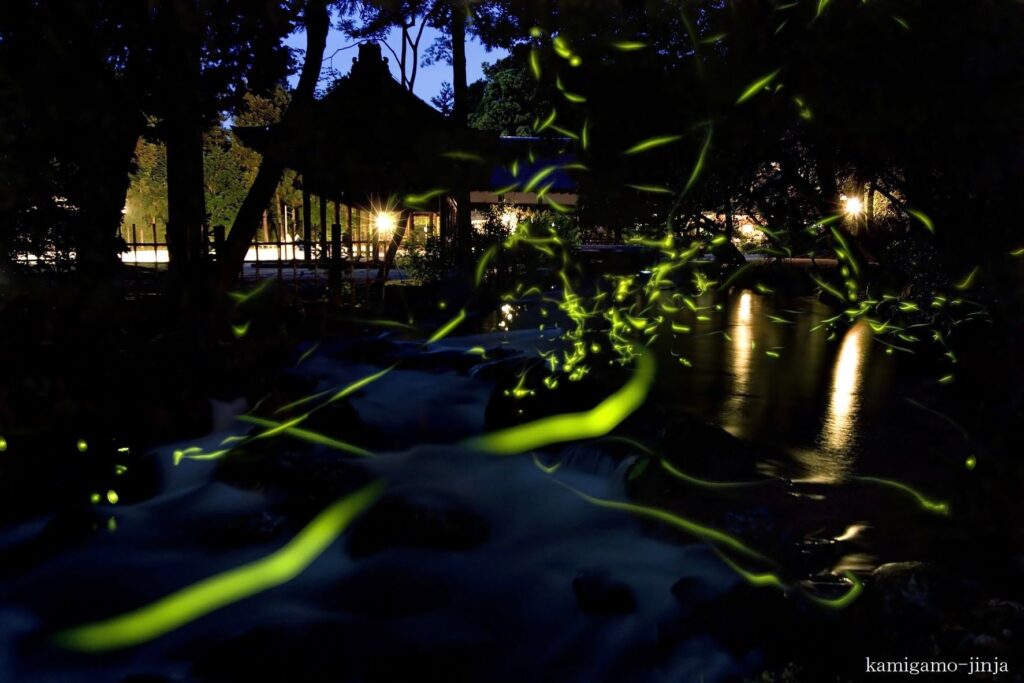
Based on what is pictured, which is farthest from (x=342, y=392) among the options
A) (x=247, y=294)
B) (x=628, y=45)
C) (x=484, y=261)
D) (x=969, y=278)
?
(x=484, y=261)

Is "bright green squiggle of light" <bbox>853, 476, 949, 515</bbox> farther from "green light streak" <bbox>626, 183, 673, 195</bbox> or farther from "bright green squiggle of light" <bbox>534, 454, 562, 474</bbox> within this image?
"green light streak" <bbox>626, 183, 673, 195</bbox>

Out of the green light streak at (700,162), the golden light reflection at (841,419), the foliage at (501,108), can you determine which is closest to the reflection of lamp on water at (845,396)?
the golden light reflection at (841,419)

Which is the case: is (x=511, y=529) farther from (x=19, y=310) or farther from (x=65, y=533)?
(x=19, y=310)

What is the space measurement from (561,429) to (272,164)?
6310 mm

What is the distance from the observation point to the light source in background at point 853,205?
779 centimetres

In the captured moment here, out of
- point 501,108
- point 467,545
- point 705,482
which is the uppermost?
point 501,108

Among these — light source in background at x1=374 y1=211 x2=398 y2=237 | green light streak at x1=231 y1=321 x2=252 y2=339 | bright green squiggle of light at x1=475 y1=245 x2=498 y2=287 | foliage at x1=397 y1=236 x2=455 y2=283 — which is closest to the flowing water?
green light streak at x1=231 y1=321 x2=252 y2=339

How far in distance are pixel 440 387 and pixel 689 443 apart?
433cm

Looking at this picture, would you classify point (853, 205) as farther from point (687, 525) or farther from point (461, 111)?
point (461, 111)

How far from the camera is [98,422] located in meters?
7.87

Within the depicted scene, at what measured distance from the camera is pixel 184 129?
34.0 ft

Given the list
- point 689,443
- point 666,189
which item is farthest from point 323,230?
point 689,443

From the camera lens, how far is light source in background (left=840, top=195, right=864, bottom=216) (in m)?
7.79

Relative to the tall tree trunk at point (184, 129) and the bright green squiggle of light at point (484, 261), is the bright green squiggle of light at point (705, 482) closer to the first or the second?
the tall tree trunk at point (184, 129)
